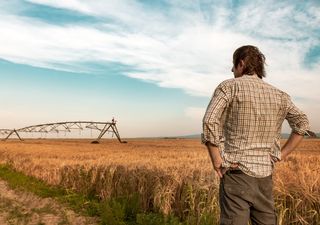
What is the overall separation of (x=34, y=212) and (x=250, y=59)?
7989 mm

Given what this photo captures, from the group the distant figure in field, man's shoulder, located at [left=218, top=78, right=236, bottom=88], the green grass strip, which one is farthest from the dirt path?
man's shoulder, located at [left=218, top=78, right=236, bottom=88]

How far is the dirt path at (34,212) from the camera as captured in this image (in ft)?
31.0

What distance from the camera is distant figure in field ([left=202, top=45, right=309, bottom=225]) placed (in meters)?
3.86

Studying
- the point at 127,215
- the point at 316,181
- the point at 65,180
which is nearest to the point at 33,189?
the point at 65,180

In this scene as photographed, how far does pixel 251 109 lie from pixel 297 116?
568mm

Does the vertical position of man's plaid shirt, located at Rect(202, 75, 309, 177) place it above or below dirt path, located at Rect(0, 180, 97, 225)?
above

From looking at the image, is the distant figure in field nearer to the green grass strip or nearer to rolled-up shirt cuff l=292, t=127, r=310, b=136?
rolled-up shirt cuff l=292, t=127, r=310, b=136

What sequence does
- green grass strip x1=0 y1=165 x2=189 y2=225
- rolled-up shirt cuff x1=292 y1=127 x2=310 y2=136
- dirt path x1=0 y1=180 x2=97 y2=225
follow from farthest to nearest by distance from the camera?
dirt path x1=0 y1=180 x2=97 y2=225
green grass strip x1=0 y1=165 x2=189 y2=225
rolled-up shirt cuff x1=292 y1=127 x2=310 y2=136

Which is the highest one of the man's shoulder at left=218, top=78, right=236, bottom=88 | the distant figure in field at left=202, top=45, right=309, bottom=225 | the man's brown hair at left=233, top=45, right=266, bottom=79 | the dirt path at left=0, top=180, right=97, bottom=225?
the man's brown hair at left=233, top=45, right=266, bottom=79

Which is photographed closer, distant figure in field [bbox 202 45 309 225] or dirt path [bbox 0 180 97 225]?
distant figure in field [bbox 202 45 309 225]

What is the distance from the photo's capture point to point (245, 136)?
3920 millimetres

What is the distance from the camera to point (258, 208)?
3971 millimetres

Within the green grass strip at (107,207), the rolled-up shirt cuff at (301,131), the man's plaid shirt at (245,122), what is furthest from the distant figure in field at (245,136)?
the green grass strip at (107,207)

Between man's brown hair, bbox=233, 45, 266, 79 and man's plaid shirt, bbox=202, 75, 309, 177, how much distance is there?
6 centimetres
